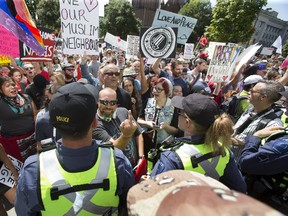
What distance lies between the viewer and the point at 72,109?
129 cm

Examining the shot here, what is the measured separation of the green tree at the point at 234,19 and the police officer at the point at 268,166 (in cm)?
2569

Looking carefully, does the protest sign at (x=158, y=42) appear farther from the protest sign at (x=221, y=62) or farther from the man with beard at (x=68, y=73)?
the man with beard at (x=68, y=73)

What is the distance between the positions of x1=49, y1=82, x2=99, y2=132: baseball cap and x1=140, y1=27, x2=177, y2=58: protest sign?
3204mm

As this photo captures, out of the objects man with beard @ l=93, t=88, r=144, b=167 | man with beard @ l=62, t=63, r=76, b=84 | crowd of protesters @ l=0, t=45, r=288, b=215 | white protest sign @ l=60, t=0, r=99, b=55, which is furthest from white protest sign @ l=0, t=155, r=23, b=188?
man with beard @ l=62, t=63, r=76, b=84

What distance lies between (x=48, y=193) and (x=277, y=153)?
1767 mm

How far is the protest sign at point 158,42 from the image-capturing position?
14.4 feet

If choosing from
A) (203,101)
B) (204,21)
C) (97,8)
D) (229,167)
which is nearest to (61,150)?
(203,101)

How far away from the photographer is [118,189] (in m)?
1.43

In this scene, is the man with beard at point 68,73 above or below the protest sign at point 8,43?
below

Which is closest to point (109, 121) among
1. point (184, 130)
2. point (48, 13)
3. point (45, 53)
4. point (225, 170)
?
point (184, 130)

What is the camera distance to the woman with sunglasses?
3209 mm

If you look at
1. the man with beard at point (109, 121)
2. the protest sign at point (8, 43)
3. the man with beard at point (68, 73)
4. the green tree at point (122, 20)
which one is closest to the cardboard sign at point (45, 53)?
the protest sign at point (8, 43)

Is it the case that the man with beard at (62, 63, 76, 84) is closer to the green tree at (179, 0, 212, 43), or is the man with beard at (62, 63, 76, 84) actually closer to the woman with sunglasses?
the woman with sunglasses

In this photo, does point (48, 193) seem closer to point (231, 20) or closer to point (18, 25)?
point (18, 25)
